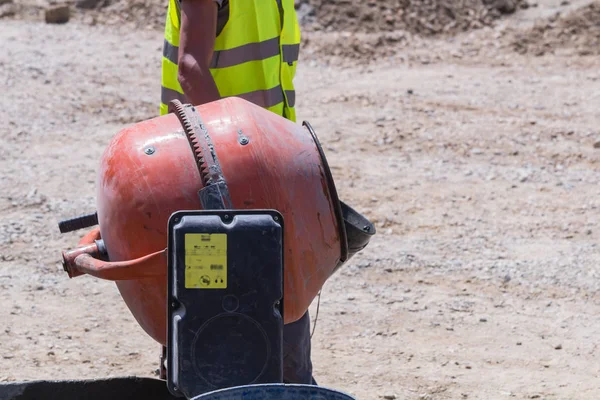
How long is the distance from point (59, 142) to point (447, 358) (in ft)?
11.8

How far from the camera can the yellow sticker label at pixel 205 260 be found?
235 centimetres

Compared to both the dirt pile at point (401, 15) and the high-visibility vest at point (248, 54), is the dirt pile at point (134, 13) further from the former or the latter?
the high-visibility vest at point (248, 54)

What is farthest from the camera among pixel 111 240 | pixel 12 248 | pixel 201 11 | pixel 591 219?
pixel 591 219

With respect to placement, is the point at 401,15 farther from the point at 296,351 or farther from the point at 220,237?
the point at 220,237

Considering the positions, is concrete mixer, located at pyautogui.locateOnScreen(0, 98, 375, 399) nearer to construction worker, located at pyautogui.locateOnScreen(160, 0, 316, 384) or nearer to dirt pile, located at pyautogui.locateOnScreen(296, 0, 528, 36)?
construction worker, located at pyautogui.locateOnScreen(160, 0, 316, 384)

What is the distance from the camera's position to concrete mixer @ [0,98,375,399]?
2.37m

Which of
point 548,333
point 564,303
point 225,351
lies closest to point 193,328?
point 225,351

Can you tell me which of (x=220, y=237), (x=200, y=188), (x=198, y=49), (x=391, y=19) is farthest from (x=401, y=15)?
(x=220, y=237)

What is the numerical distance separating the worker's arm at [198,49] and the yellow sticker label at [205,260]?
91cm

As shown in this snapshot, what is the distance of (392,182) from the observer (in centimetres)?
612

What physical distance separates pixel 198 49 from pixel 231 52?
9.7 inches

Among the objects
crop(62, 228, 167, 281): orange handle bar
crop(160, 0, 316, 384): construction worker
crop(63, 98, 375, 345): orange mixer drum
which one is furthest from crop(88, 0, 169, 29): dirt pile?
crop(62, 228, 167, 281): orange handle bar

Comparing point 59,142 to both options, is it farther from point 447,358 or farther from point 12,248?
point 447,358

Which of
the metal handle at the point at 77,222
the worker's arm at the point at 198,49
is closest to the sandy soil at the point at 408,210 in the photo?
the metal handle at the point at 77,222
